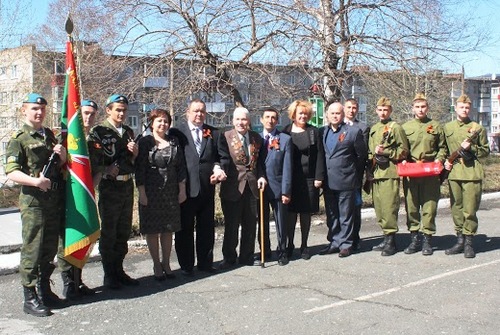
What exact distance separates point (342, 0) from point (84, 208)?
821cm

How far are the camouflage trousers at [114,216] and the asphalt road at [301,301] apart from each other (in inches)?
17.2

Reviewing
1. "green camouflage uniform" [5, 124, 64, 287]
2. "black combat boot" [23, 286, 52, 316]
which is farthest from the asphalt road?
"green camouflage uniform" [5, 124, 64, 287]

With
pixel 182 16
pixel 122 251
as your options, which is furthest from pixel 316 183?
pixel 182 16

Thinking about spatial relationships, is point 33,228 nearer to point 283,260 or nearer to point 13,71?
point 283,260

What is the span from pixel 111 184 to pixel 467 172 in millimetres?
4216

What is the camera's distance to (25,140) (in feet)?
17.4

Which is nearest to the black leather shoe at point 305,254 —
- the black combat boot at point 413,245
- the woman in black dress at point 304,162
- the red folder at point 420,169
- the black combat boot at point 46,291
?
the woman in black dress at point 304,162

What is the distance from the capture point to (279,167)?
716 cm

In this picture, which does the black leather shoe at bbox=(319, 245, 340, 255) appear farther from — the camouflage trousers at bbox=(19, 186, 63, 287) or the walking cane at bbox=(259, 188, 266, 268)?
the camouflage trousers at bbox=(19, 186, 63, 287)

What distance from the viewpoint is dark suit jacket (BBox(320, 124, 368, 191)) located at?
7.48 meters

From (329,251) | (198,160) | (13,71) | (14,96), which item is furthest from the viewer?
(13,71)

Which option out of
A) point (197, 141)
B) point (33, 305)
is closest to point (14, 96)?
point (197, 141)

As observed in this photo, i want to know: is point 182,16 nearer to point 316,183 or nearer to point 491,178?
point 316,183

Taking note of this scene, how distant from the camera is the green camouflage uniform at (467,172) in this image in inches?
288
